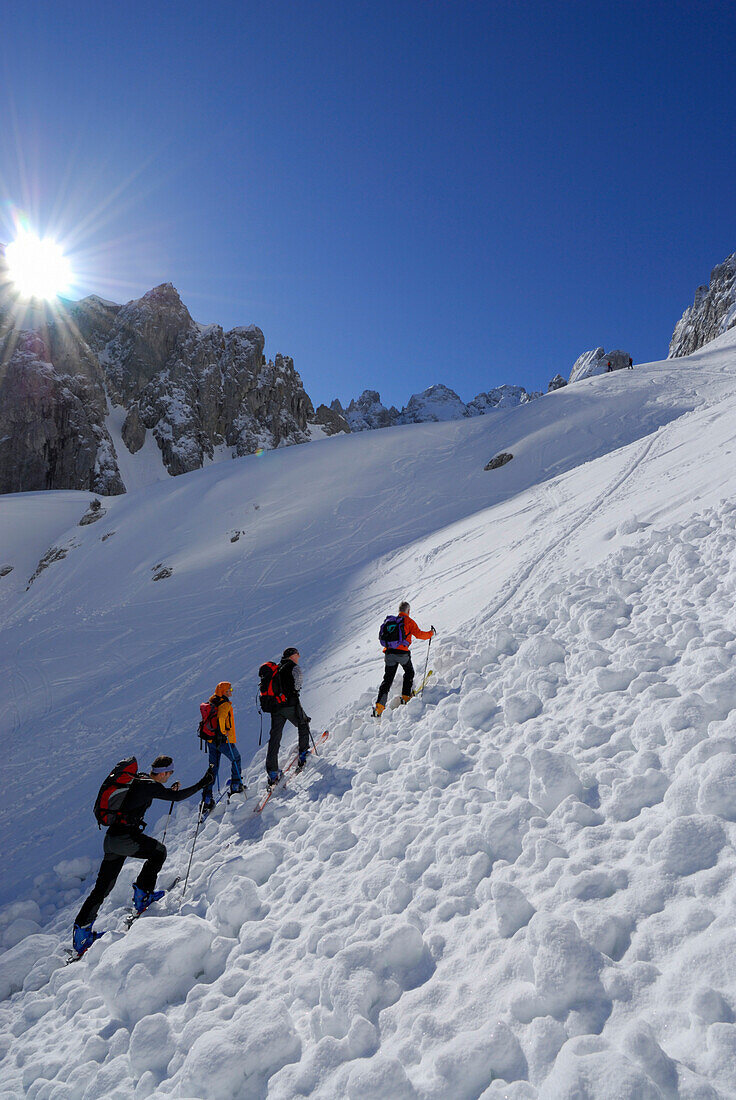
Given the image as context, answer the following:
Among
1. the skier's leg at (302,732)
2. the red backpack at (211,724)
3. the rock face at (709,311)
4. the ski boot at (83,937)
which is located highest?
the rock face at (709,311)

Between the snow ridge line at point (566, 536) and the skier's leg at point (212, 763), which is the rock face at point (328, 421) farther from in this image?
the skier's leg at point (212, 763)

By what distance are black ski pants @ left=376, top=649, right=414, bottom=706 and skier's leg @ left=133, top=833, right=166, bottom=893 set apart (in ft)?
11.8

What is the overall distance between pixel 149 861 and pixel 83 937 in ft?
2.89

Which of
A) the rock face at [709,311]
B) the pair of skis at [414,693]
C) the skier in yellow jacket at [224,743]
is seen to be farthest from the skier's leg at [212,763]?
the rock face at [709,311]

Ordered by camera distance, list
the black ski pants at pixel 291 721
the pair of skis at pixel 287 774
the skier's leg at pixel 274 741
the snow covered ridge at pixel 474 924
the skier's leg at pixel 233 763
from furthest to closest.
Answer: the skier's leg at pixel 233 763, the black ski pants at pixel 291 721, the skier's leg at pixel 274 741, the pair of skis at pixel 287 774, the snow covered ridge at pixel 474 924

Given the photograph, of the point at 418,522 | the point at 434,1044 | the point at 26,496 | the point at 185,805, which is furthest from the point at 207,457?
the point at 434,1044

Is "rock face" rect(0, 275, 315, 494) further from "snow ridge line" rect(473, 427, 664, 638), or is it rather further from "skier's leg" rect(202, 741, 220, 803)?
"skier's leg" rect(202, 741, 220, 803)

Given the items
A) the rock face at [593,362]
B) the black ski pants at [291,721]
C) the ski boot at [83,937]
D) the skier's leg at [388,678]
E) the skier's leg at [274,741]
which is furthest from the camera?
the rock face at [593,362]

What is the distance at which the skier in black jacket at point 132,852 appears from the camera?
5.33 m

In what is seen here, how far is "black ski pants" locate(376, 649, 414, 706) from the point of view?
7855 mm

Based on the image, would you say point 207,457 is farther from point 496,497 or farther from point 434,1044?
point 434,1044

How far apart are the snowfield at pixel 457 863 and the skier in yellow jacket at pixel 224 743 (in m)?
0.37

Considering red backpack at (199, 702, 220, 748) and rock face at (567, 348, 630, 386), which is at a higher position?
rock face at (567, 348, 630, 386)

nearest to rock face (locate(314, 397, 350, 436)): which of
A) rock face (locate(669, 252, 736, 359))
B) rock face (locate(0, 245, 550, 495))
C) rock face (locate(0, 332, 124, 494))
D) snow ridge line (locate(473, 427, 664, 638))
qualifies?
rock face (locate(0, 245, 550, 495))
